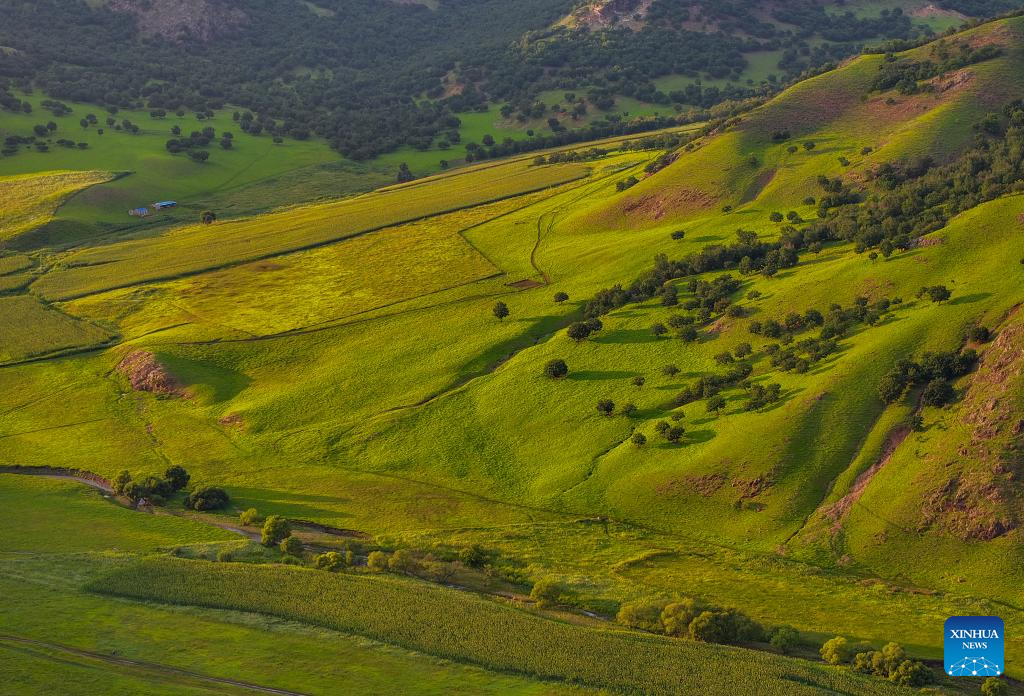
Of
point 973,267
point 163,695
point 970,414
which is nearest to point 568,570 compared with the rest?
point 163,695

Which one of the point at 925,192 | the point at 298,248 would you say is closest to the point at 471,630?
the point at 925,192

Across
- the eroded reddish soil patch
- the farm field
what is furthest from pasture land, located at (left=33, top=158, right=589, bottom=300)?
the eroded reddish soil patch

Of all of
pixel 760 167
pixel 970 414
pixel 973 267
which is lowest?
pixel 970 414

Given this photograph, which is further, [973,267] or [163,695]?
[973,267]

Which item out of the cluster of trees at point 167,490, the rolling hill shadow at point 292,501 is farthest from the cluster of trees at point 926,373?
the cluster of trees at point 167,490

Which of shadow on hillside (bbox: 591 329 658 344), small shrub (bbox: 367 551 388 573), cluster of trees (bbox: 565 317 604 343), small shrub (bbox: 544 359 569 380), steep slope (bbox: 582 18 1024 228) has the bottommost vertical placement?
small shrub (bbox: 367 551 388 573)

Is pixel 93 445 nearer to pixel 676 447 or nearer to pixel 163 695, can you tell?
pixel 163 695

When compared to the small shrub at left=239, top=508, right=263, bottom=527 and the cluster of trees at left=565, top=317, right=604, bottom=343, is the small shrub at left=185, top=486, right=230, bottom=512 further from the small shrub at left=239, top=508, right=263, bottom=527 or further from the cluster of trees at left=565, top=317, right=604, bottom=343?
the cluster of trees at left=565, top=317, right=604, bottom=343
